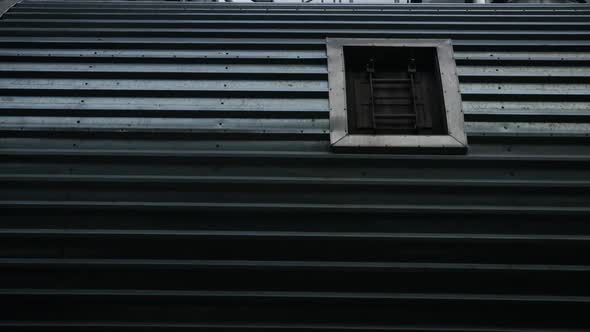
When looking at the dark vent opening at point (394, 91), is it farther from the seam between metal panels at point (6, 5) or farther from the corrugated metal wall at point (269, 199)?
the seam between metal panels at point (6, 5)

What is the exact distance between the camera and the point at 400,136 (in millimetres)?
2658

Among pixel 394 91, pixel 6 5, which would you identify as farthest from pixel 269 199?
pixel 6 5

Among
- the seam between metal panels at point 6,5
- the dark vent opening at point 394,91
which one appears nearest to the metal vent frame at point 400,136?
the dark vent opening at point 394,91

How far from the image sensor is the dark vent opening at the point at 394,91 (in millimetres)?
2777

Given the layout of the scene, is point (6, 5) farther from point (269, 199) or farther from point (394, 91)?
point (394, 91)

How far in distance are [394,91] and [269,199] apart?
1160 mm

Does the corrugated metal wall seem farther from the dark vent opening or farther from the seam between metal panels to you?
the seam between metal panels

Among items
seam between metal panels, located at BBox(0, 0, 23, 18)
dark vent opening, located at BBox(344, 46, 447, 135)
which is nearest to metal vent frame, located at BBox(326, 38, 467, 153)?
→ dark vent opening, located at BBox(344, 46, 447, 135)

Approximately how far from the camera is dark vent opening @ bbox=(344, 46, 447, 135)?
9.11 feet

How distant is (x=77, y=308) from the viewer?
7.46 feet

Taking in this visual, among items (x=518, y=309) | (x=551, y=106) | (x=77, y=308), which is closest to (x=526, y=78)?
(x=551, y=106)

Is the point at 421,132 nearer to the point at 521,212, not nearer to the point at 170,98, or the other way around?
the point at 521,212

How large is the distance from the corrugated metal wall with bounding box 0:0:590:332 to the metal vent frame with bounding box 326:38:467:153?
0.08m

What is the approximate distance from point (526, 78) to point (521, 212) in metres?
1.02
